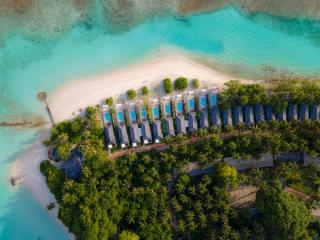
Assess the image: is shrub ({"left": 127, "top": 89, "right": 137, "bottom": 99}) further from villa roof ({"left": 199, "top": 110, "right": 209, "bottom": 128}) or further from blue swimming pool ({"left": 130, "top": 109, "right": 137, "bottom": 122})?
villa roof ({"left": 199, "top": 110, "right": 209, "bottom": 128})

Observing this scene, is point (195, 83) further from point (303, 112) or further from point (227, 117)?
point (303, 112)

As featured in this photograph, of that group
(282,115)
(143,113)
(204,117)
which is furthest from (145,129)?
(282,115)

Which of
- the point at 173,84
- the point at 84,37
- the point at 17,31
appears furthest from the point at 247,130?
the point at 17,31

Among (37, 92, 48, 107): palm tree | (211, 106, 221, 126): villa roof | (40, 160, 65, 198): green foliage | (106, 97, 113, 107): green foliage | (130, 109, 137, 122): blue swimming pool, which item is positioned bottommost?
(40, 160, 65, 198): green foliage

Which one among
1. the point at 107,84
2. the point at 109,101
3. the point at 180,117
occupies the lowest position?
the point at 180,117

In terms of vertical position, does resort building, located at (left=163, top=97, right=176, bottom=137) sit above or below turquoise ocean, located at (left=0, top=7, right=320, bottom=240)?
below

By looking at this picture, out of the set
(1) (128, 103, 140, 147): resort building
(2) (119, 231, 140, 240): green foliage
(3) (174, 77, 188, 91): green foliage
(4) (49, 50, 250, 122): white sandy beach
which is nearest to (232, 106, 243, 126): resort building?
(4) (49, 50, 250, 122): white sandy beach
